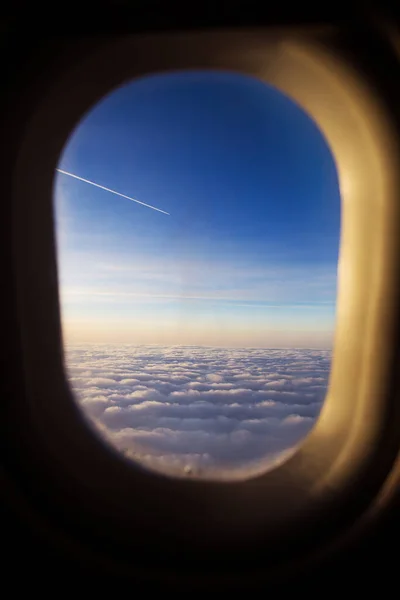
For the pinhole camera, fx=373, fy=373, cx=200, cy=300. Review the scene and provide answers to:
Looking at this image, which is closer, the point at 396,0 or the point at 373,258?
the point at 396,0

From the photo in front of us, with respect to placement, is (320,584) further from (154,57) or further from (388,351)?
(154,57)

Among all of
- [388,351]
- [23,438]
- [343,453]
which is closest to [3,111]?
[23,438]

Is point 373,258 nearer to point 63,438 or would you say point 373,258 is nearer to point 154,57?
point 154,57

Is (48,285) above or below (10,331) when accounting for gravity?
above

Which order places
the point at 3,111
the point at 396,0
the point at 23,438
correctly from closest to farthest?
the point at 396,0 < the point at 3,111 < the point at 23,438

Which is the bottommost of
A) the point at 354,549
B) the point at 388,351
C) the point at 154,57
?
the point at 354,549


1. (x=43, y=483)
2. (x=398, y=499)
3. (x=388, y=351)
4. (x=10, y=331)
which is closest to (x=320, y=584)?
(x=398, y=499)

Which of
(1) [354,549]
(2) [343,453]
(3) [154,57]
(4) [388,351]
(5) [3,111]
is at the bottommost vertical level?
(1) [354,549]

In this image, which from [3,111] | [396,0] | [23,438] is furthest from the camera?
[23,438]

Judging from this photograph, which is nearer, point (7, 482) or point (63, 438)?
point (7, 482)

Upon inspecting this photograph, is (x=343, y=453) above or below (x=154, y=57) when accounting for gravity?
below
